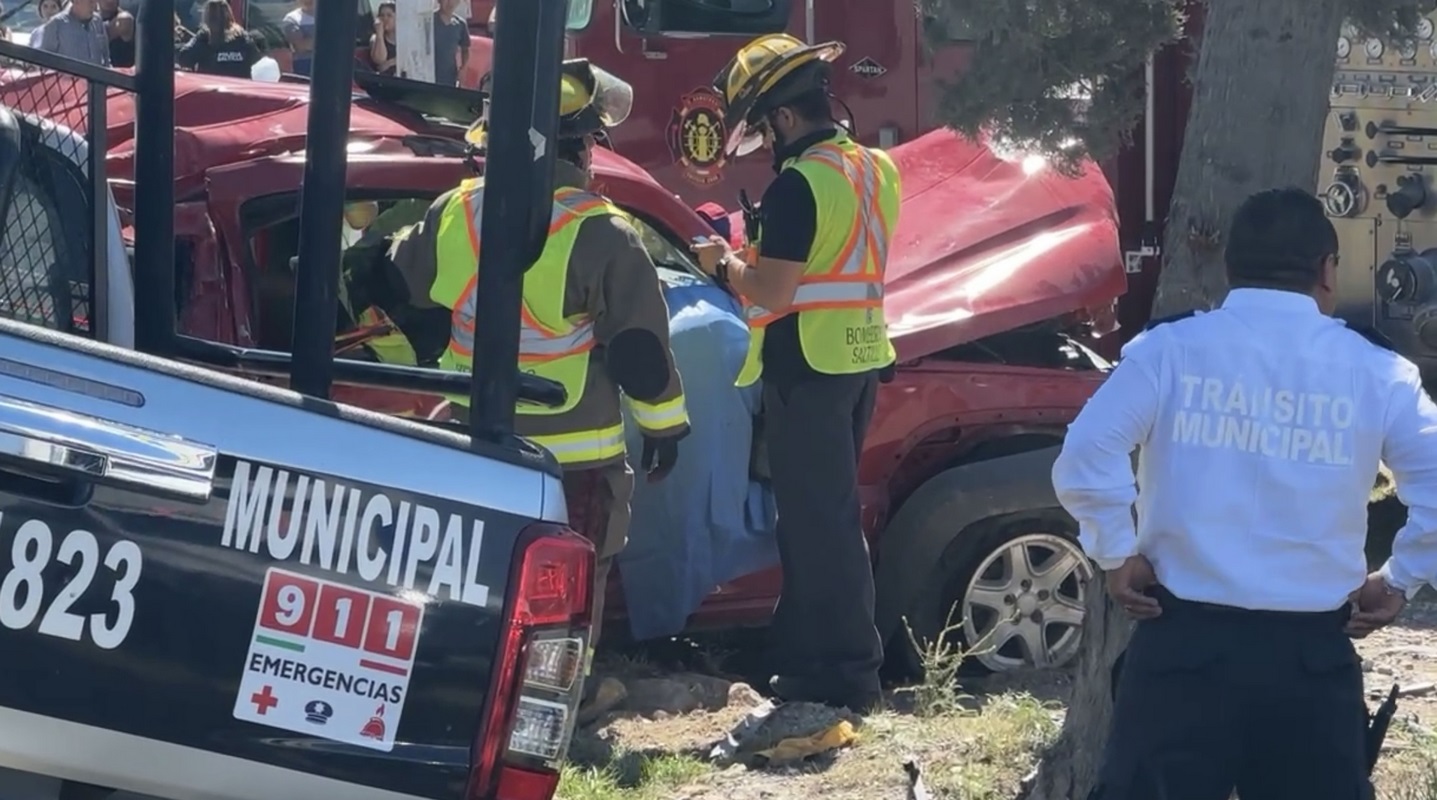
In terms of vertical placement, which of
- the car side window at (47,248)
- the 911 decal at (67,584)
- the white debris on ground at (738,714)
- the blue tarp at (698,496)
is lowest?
the white debris on ground at (738,714)

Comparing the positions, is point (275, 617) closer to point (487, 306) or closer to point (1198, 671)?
point (487, 306)

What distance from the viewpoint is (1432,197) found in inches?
345

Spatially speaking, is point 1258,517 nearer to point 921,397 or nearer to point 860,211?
point 860,211

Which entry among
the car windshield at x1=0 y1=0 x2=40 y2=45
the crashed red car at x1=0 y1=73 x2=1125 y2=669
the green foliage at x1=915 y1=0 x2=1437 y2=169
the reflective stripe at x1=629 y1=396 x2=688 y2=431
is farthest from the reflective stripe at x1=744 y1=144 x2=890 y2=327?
the car windshield at x1=0 y1=0 x2=40 y2=45

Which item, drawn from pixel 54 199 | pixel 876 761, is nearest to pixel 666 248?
pixel 876 761

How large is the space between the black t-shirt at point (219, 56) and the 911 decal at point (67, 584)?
5.39 meters

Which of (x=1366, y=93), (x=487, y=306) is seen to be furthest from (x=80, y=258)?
(x=1366, y=93)

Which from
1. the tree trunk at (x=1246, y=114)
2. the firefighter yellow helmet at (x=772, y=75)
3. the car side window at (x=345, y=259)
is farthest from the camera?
the firefighter yellow helmet at (x=772, y=75)

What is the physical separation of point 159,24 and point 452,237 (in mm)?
1671

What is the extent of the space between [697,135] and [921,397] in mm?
3290

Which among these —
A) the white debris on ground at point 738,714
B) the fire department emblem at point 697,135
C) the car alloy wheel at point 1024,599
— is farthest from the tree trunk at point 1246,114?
the fire department emblem at point 697,135

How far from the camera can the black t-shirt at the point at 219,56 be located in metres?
7.79

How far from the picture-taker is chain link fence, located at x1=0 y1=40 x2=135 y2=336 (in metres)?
2.94

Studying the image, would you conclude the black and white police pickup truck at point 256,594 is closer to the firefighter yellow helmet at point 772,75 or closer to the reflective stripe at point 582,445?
the reflective stripe at point 582,445
